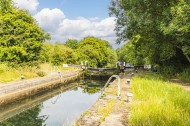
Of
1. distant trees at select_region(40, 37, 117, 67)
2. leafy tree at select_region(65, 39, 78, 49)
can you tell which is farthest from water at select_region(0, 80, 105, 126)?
leafy tree at select_region(65, 39, 78, 49)

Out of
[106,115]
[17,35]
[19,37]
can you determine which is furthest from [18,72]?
[106,115]

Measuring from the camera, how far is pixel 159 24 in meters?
19.2

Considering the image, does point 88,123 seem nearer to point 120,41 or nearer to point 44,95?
point 44,95

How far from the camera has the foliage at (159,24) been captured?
674 inches

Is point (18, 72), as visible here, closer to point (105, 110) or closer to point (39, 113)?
point (39, 113)

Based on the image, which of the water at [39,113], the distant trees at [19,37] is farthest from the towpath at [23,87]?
the distant trees at [19,37]

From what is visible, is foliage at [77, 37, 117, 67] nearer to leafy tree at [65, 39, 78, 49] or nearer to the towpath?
leafy tree at [65, 39, 78, 49]

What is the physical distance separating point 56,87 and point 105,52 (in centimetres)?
4314

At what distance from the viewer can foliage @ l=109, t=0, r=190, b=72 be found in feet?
56.2

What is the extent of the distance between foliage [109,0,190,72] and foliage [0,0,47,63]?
7326mm

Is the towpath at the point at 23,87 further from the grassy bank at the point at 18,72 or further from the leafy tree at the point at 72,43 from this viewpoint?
the leafy tree at the point at 72,43

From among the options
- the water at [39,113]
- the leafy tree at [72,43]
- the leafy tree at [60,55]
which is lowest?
the water at [39,113]

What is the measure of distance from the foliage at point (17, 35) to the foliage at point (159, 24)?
7326 millimetres

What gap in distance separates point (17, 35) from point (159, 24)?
12.0 metres
